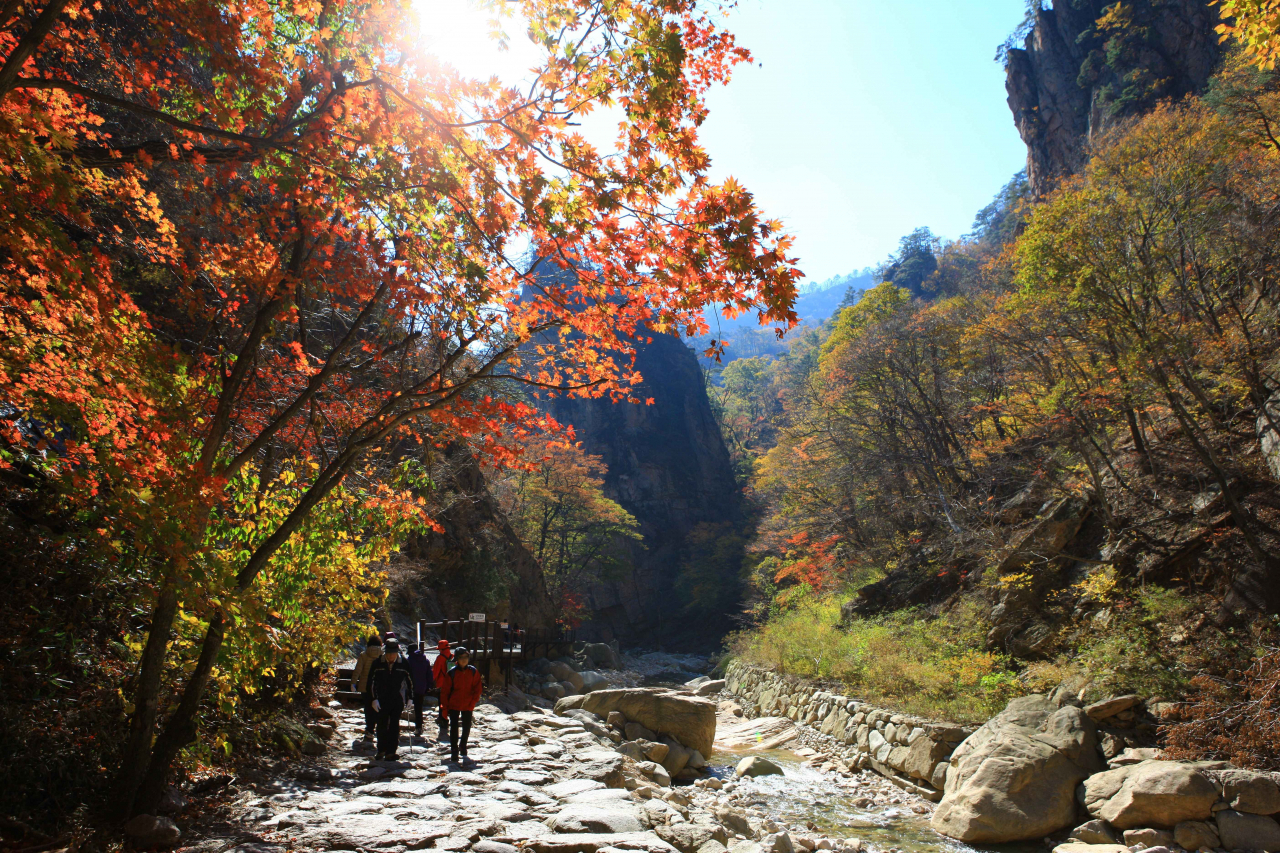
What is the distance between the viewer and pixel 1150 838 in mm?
5742

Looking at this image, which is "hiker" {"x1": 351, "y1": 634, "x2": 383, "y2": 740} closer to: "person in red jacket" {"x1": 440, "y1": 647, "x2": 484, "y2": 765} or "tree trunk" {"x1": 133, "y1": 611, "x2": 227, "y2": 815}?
"person in red jacket" {"x1": 440, "y1": 647, "x2": 484, "y2": 765}

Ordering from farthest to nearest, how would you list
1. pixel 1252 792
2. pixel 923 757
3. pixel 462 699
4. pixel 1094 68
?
pixel 1094 68 < pixel 923 757 < pixel 462 699 < pixel 1252 792

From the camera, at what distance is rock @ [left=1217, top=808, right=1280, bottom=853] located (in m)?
5.36

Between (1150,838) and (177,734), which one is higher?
(177,734)

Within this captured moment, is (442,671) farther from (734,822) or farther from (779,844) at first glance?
(779,844)

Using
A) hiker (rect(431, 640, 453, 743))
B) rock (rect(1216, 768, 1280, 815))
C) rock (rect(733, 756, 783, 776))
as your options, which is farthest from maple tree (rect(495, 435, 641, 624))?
rock (rect(1216, 768, 1280, 815))

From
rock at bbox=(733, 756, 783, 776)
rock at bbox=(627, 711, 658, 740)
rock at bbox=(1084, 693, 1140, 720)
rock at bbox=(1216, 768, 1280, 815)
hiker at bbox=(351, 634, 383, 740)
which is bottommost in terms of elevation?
rock at bbox=(733, 756, 783, 776)

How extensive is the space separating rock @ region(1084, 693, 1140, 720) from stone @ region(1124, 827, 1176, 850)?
1.68 meters

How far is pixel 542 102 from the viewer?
377 cm

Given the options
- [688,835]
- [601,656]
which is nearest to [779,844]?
[688,835]

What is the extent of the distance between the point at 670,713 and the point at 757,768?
1.85m

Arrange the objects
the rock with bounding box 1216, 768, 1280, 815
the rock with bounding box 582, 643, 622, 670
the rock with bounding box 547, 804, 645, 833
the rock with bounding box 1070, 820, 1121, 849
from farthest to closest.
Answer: the rock with bounding box 582, 643, 622, 670 < the rock with bounding box 1070, 820, 1121, 849 < the rock with bounding box 1216, 768, 1280, 815 < the rock with bounding box 547, 804, 645, 833

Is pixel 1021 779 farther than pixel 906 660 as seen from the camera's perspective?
No

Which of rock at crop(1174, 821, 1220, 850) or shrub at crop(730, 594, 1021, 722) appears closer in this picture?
rock at crop(1174, 821, 1220, 850)
